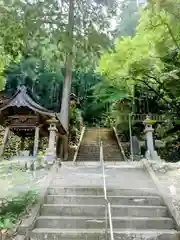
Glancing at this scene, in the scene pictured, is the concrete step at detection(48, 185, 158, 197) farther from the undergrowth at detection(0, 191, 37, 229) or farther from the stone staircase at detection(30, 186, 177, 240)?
the undergrowth at detection(0, 191, 37, 229)

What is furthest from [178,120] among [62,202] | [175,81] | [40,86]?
[40,86]

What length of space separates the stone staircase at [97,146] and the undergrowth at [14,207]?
995 centimetres

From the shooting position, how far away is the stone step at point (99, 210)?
5.04 meters

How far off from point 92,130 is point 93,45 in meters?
16.4

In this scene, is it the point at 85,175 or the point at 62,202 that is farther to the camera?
the point at 85,175

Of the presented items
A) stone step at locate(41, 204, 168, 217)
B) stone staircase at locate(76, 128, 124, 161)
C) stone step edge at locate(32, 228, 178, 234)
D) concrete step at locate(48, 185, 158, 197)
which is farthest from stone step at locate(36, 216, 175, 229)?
stone staircase at locate(76, 128, 124, 161)

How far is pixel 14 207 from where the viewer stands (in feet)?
15.8

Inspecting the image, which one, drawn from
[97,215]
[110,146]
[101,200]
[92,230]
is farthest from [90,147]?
[92,230]

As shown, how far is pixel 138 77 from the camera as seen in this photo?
16484 mm

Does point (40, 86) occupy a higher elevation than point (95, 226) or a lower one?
higher

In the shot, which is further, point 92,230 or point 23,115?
point 23,115

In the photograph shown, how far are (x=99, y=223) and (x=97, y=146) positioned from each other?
13.1 m

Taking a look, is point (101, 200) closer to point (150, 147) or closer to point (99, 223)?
point (99, 223)

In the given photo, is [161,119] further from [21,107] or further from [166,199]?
[166,199]
